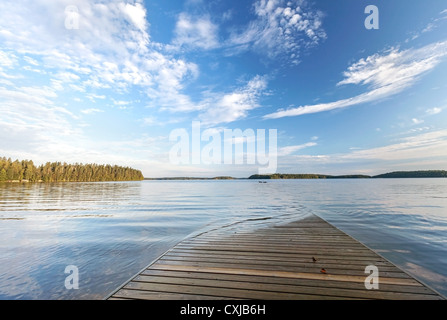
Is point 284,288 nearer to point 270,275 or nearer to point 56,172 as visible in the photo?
point 270,275

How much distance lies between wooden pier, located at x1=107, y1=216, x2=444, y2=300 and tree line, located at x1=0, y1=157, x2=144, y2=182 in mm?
143586

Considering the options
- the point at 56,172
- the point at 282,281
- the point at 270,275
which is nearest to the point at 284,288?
the point at 282,281

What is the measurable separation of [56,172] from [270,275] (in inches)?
6923

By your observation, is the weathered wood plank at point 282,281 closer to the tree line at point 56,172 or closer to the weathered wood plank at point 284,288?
the weathered wood plank at point 284,288

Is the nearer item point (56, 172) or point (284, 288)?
point (284, 288)

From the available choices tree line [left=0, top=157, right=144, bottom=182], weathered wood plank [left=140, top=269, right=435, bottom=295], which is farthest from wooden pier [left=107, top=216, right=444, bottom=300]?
tree line [left=0, top=157, right=144, bottom=182]

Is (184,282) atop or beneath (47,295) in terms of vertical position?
atop

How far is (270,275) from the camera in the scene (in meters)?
4.66

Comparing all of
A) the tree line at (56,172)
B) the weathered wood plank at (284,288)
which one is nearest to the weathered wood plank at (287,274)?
the weathered wood plank at (284,288)
